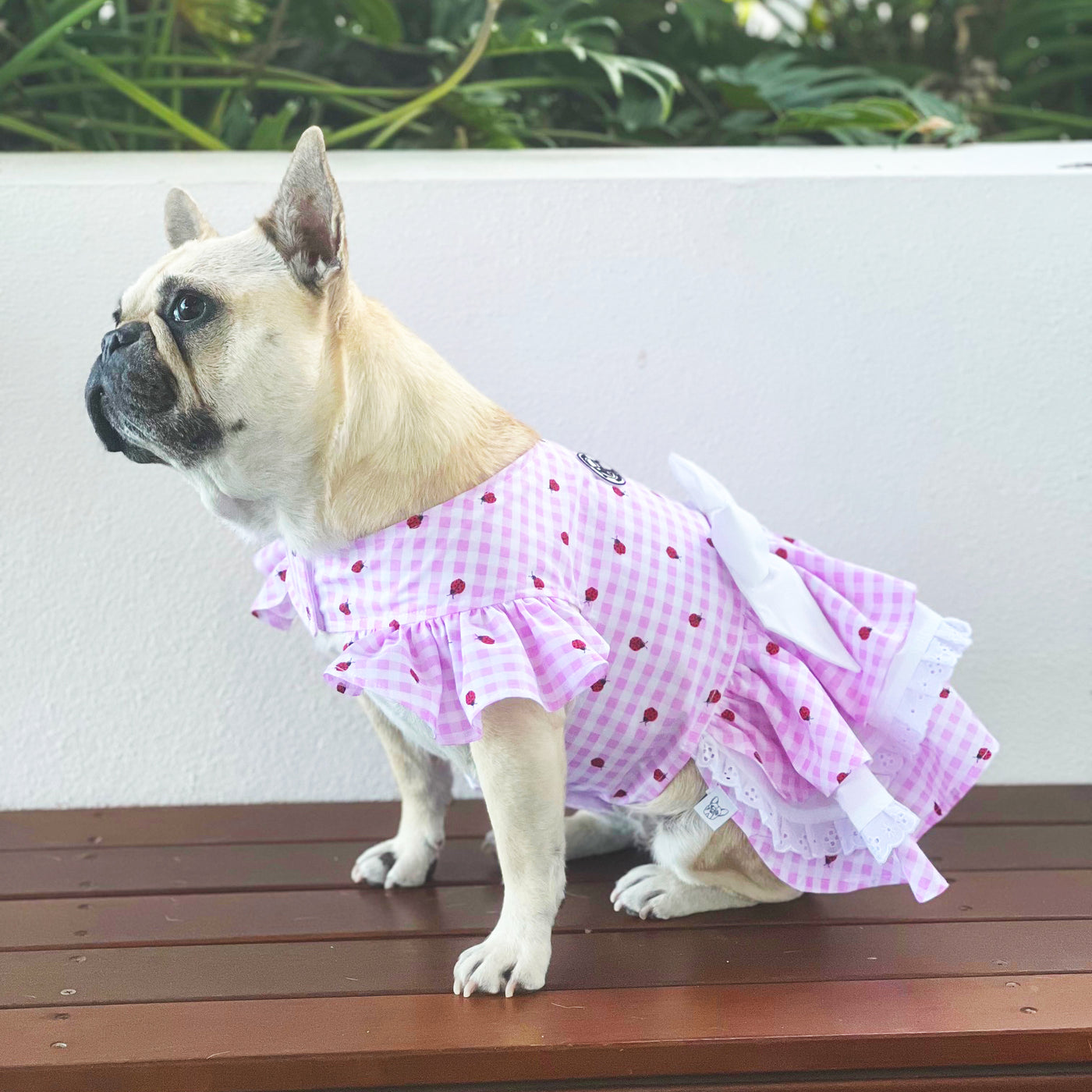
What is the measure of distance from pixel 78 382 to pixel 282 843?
0.71 metres

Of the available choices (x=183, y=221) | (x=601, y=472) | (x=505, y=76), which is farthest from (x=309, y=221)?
(x=505, y=76)

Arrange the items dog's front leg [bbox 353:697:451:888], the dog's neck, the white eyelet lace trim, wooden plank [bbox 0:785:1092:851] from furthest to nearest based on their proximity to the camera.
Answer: wooden plank [bbox 0:785:1092:851], dog's front leg [bbox 353:697:451:888], the white eyelet lace trim, the dog's neck

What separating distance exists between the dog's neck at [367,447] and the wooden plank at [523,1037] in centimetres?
46

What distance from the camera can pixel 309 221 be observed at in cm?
107

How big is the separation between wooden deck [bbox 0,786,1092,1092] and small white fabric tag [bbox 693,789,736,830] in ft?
0.44

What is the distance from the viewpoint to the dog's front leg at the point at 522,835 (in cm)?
109

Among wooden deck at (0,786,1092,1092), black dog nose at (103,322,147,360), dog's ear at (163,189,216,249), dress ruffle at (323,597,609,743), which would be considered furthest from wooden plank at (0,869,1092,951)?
dog's ear at (163,189,216,249)

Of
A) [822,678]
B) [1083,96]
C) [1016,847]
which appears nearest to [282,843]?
[822,678]

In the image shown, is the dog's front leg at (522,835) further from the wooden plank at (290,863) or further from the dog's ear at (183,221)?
the dog's ear at (183,221)

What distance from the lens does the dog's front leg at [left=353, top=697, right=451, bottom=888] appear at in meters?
1.37

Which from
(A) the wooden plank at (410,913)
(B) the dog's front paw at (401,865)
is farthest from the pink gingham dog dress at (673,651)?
(B) the dog's front paw at (401,865)

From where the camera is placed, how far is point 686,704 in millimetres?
1208

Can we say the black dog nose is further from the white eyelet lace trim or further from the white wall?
the white eyelet lace trim

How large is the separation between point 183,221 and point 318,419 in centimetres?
32
